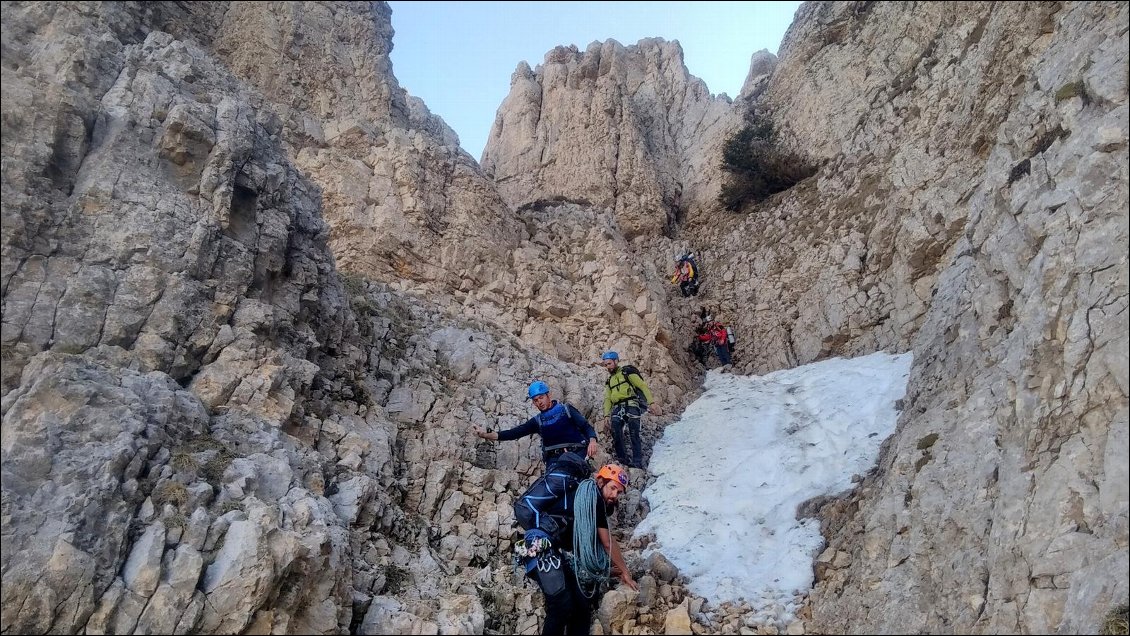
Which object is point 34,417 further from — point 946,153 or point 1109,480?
point 946,153

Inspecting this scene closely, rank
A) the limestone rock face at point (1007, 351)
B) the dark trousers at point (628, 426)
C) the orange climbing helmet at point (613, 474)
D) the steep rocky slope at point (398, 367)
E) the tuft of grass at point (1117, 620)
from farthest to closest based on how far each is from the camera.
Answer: the dark trousers at point (628, 426) → the orange climbing helmet at point (613, 474) → the steep rocky slope at point (398, 367) → the limestone rock face at point (1007, 351) → the tuft of grass at point (1117, 620)

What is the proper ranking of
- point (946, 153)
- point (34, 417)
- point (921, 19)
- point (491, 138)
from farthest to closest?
point (491, 138) < point (921, 19) < point (946, 153) < point (34, 417)

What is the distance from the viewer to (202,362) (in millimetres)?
7273

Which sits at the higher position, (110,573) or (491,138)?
(491,138)

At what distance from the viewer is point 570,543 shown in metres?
6.73

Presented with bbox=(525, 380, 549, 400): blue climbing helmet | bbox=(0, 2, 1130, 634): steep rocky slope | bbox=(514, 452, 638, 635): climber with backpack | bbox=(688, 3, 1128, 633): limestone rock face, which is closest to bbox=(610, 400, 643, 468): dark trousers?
bbox=(0, 2, 1130, 634): steep rocky slope

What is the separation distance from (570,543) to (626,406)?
453cm

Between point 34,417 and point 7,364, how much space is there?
804 mm

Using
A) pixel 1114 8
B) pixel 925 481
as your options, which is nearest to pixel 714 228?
pixel 1114 8

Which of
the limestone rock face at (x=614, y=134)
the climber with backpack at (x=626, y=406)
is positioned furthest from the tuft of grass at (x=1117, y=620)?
the limestone rock face at (x=614, y=134)

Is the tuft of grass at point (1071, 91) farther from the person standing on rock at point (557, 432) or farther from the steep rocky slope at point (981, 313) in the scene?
the person standing on rock at point (557, 432)

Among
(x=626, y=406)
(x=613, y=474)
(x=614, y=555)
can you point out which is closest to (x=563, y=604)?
(x=614, y=555)

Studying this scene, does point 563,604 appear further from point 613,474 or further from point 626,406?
point 626,406

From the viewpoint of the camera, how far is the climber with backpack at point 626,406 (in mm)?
10875
